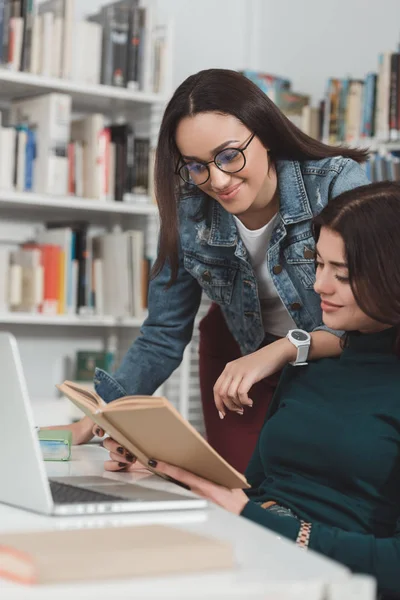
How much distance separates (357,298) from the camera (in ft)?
4.36

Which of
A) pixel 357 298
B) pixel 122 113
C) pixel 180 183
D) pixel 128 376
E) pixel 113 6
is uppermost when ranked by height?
pixel 113 6

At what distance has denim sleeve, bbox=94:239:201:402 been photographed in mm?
1845

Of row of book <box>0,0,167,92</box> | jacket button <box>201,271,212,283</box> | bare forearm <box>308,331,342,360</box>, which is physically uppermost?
row of book <box>0,0,167,92</box>

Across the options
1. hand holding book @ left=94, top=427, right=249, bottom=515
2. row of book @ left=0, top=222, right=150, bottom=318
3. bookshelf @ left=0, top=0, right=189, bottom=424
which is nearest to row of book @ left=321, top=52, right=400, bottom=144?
bookshelf @ left=0, top=0, right=189, bottom=424

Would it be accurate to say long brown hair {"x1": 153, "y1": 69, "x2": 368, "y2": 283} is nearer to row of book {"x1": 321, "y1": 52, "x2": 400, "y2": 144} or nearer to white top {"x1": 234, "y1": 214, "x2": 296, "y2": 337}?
white top {"x1": 234, "y1": 214, "x2": 296, "y2": 337}

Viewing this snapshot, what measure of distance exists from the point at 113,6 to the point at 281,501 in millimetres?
2614

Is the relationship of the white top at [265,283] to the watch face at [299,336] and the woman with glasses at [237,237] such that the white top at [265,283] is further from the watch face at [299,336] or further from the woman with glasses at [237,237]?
the watch face at [299,336]

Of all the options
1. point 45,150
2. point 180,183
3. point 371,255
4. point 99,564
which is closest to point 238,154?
point 180,183

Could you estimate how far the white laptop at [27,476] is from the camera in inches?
37.9

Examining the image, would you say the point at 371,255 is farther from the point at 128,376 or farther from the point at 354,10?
the point at 354,10

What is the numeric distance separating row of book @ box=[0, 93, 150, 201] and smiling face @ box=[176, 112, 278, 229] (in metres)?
1.71

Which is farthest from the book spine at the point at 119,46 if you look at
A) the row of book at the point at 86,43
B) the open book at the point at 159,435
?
the open book at the point at 159,435

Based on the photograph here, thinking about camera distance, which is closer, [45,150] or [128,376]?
[128,376]

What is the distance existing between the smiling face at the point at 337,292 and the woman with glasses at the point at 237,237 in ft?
0.46
